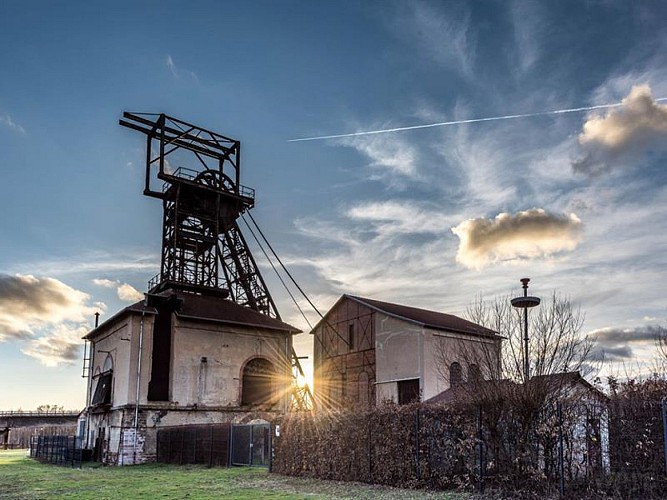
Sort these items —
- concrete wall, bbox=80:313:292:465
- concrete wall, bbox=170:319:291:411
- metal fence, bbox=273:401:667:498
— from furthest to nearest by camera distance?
concrete wall, bbox=170:319:291:411 → concrete wall, bbox=80:313:292:465 → metal fence, bbox=273:401:667:498

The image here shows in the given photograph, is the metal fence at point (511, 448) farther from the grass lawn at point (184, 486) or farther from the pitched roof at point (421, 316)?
the pitched roof at point (421, 316)

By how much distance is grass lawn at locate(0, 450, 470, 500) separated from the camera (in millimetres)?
14945

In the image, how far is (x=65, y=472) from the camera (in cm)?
2469

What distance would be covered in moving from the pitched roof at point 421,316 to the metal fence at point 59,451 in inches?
697

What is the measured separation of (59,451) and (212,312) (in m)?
9.97

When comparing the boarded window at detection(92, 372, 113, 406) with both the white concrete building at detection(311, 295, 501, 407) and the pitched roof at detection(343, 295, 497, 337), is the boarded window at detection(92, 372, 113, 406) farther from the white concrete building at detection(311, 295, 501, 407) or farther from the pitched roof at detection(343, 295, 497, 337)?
the pitched roof at detection(343, 295, 497, 337)

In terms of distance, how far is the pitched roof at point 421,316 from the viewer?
112 ft

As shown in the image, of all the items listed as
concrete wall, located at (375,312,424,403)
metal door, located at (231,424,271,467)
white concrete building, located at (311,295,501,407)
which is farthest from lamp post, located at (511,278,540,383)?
concrete wall, located at (375,312,424,403)

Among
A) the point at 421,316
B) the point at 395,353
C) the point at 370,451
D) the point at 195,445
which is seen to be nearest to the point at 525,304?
the point at 370,451

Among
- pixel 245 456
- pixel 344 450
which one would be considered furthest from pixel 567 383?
pixel 245 456

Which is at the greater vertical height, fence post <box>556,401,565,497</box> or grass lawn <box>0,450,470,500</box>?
fence post <box>556,401,565,497</box>

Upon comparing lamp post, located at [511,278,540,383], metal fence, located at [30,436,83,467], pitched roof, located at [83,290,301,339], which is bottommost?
metal fence, located at [30,436,83,467]

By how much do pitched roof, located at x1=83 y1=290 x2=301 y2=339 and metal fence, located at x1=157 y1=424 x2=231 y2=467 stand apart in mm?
5742

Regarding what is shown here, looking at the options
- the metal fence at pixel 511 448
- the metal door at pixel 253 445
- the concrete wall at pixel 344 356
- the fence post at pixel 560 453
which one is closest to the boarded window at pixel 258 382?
the concrete wall at pixel 344 356
